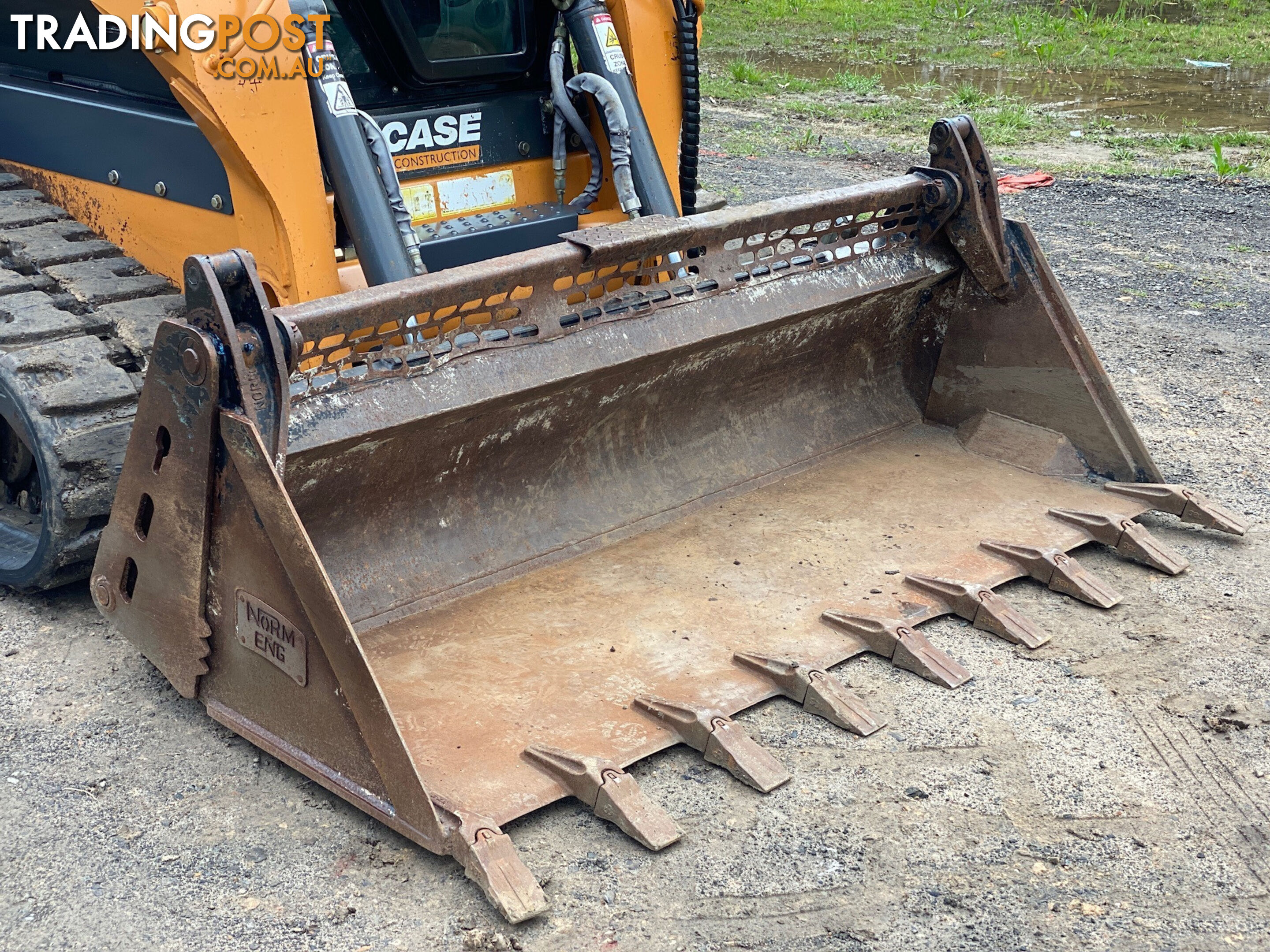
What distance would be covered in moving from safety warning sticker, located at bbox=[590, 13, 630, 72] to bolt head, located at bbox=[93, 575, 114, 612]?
2.03 m

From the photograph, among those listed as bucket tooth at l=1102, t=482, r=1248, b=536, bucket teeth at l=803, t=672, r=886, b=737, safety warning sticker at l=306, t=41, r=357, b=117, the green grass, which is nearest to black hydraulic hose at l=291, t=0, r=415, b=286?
safety warning sticker at l=306, t=41, r=357, b=117

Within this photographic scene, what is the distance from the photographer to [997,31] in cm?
1661

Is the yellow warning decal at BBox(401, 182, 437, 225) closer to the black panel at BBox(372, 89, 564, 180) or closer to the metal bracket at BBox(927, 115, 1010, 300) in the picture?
the black panel at BBox(372, 89, 564, 180)

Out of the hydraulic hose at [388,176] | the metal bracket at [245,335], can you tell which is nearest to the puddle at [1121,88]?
the hydraulic hose at [388,176]

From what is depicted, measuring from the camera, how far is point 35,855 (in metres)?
2.43

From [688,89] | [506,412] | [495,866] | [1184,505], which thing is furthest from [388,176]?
[1184,505]

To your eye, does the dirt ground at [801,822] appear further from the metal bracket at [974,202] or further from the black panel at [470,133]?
the black panel at [470,133]

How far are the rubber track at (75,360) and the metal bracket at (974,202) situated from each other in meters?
2.17

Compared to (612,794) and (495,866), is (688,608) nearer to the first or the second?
(612,794)

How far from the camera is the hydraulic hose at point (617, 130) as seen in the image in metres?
3.73

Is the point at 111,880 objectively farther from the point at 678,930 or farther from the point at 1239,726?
the point at 1239,726

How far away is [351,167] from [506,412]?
27.7 inches

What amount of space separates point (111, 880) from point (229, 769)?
360 millimetres

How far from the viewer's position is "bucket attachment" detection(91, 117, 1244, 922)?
7.98 ft
